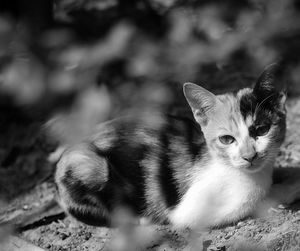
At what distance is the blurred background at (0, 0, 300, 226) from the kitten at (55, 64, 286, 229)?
0.70 m

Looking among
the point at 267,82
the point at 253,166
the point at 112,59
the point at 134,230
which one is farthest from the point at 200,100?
the point at 112,59

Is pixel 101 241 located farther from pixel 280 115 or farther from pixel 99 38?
pixel 99 38

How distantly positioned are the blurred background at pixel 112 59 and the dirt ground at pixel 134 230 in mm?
159

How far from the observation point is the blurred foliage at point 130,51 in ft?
16.1

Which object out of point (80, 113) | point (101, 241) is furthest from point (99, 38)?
point (101, 241)

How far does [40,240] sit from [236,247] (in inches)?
56.4

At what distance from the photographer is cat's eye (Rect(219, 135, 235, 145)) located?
10.7ft

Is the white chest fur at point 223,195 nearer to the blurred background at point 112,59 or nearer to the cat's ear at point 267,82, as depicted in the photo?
the cat's ear at point 267,82

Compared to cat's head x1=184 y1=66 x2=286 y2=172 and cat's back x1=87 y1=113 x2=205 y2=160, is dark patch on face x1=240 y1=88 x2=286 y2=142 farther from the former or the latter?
cat's back x1=87 y1=113 x2=205 y2=160

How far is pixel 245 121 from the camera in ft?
10.5

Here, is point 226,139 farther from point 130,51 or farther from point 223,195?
point 130,51

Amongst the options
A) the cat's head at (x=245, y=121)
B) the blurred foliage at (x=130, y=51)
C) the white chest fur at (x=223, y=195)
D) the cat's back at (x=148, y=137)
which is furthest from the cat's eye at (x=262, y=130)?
the blurred foliage at (x=130, y=51)

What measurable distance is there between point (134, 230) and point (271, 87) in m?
1.33

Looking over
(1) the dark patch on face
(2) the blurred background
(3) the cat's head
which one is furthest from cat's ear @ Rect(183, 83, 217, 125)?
(2) the blurred background
